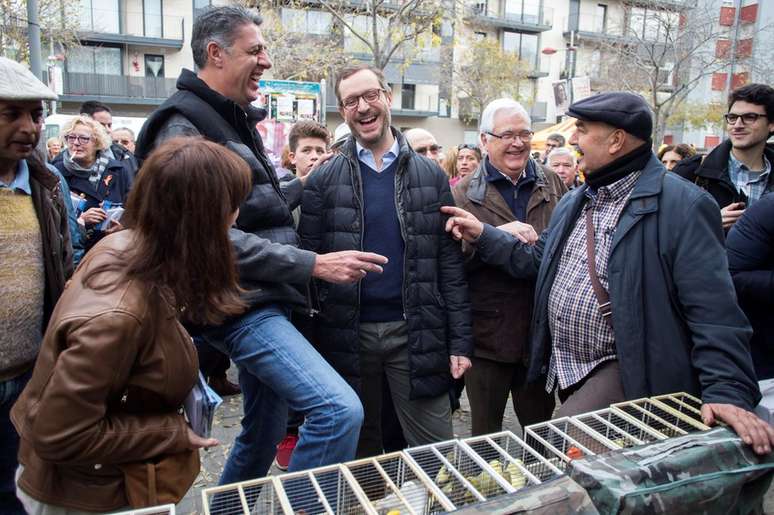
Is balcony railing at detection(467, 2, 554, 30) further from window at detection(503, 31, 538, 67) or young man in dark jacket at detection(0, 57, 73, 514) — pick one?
young man in dark jacket at detection(0, 57, 73, 514)

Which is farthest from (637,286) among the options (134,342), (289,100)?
(289,100)

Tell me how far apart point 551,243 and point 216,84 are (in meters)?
1.63

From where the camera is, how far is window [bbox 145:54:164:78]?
30.9 metres

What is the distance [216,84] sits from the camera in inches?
99.0

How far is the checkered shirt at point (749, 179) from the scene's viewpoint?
3631mm

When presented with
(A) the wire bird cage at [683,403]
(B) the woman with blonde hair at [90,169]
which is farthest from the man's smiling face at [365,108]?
(B) the woman with blonde hair at [90,169]

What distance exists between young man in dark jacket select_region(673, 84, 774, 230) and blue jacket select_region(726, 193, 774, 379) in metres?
0.63

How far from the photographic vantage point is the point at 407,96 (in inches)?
1421

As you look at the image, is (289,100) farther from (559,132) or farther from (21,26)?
(21,26)

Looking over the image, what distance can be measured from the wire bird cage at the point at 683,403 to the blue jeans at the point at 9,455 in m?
2.40

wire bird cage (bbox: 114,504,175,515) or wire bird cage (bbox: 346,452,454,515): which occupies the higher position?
wire bird cage (bbox: 114,504,175,515)

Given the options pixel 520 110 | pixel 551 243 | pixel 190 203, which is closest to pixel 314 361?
pixel 190 203

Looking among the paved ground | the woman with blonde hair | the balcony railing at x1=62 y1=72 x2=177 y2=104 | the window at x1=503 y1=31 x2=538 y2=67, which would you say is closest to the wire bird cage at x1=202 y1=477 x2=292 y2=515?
the paved ground

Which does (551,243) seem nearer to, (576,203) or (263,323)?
(576,203)
